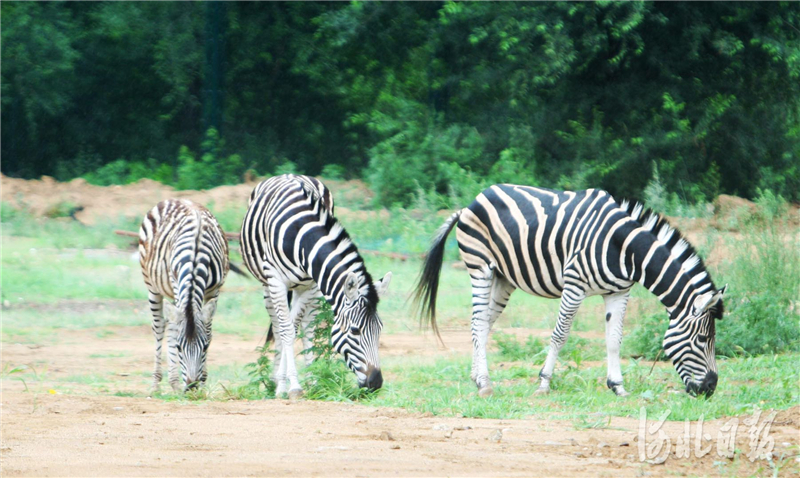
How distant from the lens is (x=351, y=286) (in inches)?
252

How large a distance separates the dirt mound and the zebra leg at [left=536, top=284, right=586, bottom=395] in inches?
413

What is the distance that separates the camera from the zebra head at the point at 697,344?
20.6ft

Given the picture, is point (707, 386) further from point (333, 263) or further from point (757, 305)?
point (333, 263)

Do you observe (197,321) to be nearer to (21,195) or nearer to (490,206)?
(490,206)

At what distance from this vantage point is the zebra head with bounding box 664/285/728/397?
6289 millimetres

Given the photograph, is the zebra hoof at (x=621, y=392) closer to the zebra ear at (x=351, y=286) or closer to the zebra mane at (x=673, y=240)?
the zebra mane at (x=673, y=240)

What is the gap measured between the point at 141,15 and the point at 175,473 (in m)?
19.2

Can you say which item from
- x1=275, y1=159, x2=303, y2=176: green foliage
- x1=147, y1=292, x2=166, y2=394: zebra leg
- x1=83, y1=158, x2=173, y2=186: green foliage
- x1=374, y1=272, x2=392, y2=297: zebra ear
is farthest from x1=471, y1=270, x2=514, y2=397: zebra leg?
x1=83, y1=158, x2=173, y2=186: green foliage

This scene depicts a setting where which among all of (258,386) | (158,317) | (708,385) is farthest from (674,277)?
(158,317)

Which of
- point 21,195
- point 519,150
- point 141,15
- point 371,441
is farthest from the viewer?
point 141,15

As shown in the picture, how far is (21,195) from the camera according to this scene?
17.5 metres

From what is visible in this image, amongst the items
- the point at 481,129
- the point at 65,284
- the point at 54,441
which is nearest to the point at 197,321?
the point at 54,441

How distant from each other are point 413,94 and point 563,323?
51.1 ft

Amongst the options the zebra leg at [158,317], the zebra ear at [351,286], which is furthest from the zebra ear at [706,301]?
the zebra leg at [158,317]
